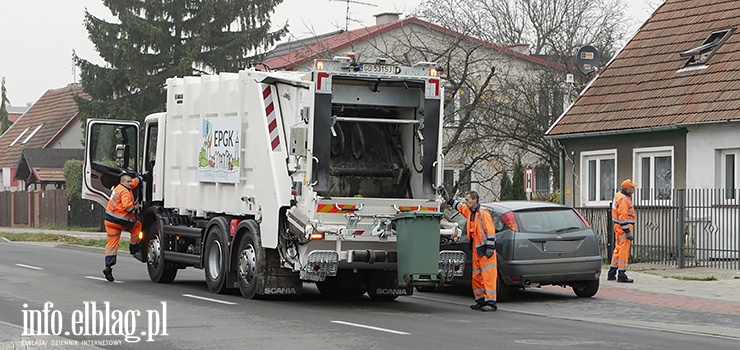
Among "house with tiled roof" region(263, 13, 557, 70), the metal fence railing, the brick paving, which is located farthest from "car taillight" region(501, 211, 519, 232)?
"house with tiled roof" region(263, 13, 557, 70)

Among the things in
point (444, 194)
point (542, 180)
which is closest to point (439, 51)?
point (542, 180)

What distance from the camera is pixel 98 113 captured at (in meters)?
46.7

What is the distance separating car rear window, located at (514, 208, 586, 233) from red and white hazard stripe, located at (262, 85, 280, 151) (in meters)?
3.56

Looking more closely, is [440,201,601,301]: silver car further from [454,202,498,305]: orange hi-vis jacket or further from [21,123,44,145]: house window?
[21,123,44,145]: house window

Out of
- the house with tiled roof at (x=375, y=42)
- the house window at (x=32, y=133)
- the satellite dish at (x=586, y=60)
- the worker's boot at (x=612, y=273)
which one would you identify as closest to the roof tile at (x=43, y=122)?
the house window at (x=32, y=133)

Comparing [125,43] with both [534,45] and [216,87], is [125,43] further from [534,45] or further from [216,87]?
[216,87]

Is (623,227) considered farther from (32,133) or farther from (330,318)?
(32,133)

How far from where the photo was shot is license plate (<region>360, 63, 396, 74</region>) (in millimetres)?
15148

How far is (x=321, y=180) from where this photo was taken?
14805 millimetres

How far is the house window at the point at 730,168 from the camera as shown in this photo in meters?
23.3

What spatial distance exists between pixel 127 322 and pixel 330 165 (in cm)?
354

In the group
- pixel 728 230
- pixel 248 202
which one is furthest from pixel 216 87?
pixel 728 230

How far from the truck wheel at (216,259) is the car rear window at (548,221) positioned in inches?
159

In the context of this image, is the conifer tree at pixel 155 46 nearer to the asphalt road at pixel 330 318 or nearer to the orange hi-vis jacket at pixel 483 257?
the asphalt road at pixel 330 318
